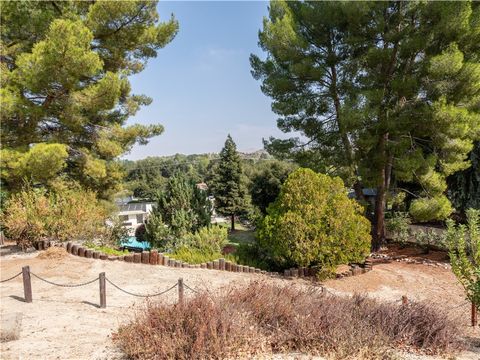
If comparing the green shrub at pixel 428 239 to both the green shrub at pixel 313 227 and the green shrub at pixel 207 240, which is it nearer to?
the green shrub at pixel 313 227

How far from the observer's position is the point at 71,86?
11.4 meters

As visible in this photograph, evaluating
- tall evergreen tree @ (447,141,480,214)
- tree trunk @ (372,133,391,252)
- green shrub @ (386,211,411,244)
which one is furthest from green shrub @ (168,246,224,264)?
tall evergreen tree @ (447,141,480,214)

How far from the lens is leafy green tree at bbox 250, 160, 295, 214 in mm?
20734

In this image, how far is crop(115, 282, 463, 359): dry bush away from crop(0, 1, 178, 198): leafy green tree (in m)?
8.22

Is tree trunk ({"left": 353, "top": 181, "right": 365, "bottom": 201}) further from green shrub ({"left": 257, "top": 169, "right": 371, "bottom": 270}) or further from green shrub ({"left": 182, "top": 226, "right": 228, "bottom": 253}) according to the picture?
green shrub ({"left": 182, "top": 226, "right": 228, "bottom": 253})

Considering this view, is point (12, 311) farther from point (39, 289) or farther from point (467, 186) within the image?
point (467, 186)

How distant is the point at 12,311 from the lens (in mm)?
6051

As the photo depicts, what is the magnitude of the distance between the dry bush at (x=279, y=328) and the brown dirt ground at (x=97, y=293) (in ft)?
1.28

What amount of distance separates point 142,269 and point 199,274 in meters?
1.46

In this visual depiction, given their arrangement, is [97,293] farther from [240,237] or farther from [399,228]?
[240,237]

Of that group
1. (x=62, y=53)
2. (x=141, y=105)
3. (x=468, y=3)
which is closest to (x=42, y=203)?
(x=62, y=53)

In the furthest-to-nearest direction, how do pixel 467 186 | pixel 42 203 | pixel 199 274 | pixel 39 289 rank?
pixel 467 186 → pixel 42 203 → pixel 199 274 → pixel 39 289

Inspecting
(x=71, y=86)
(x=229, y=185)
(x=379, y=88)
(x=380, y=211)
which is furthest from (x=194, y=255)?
(x=229, y=185)

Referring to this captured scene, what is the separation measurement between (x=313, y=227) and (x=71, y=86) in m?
8.82
